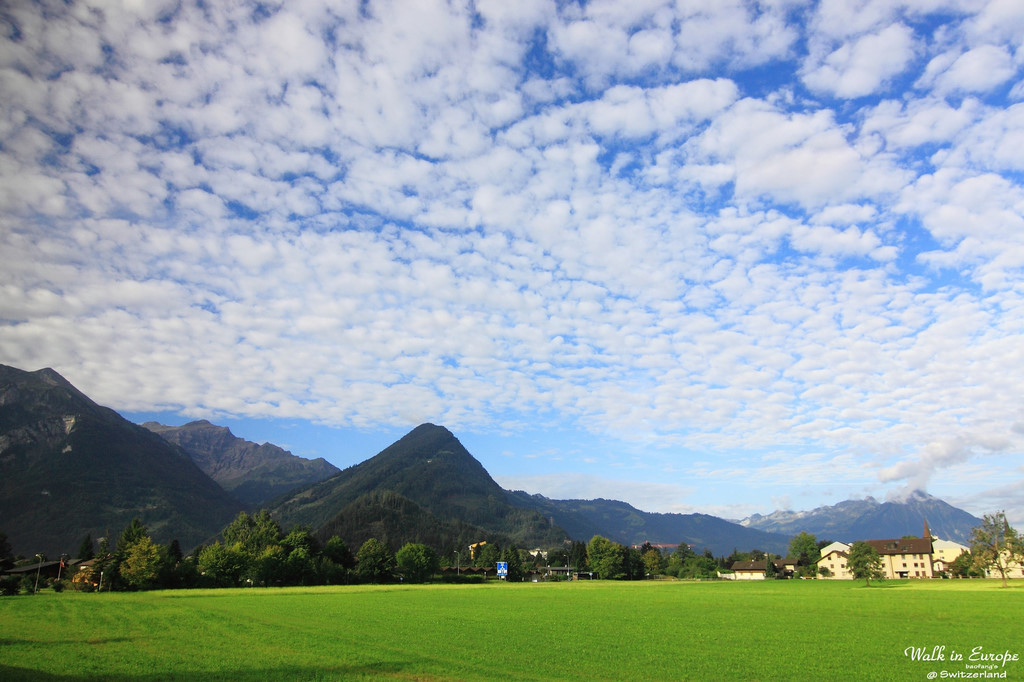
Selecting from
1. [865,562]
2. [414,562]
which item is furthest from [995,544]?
[414,562]

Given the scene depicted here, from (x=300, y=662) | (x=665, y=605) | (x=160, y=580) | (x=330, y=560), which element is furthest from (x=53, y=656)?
(x=330, y=560)

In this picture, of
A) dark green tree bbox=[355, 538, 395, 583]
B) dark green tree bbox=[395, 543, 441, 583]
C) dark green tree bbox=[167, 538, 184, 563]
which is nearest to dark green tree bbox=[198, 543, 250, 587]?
dark green tree bbox=[167, 538, 184, 563]

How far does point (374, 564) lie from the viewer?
125 m

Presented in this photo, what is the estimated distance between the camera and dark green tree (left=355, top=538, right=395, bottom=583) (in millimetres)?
124312

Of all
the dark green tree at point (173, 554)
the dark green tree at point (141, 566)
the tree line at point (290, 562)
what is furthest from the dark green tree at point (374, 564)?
the dark green tree at point (141, 566)

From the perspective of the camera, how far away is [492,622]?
1652 inches

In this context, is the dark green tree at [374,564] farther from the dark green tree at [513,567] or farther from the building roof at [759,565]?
the building roof at [759,565]

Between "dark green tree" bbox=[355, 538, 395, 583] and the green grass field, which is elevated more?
the green grass field

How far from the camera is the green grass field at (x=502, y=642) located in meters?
23.6

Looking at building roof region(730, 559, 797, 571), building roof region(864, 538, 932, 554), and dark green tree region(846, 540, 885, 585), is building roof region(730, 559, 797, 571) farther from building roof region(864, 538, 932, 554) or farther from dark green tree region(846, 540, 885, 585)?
dark green tree region(846, 540, 885, 585)

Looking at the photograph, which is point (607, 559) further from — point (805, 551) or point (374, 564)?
point (374, 564)

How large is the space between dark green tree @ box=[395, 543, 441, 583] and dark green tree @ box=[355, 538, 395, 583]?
3.63m

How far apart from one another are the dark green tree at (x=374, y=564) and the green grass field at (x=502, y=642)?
77.0 meters

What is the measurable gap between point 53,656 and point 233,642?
818 cm
